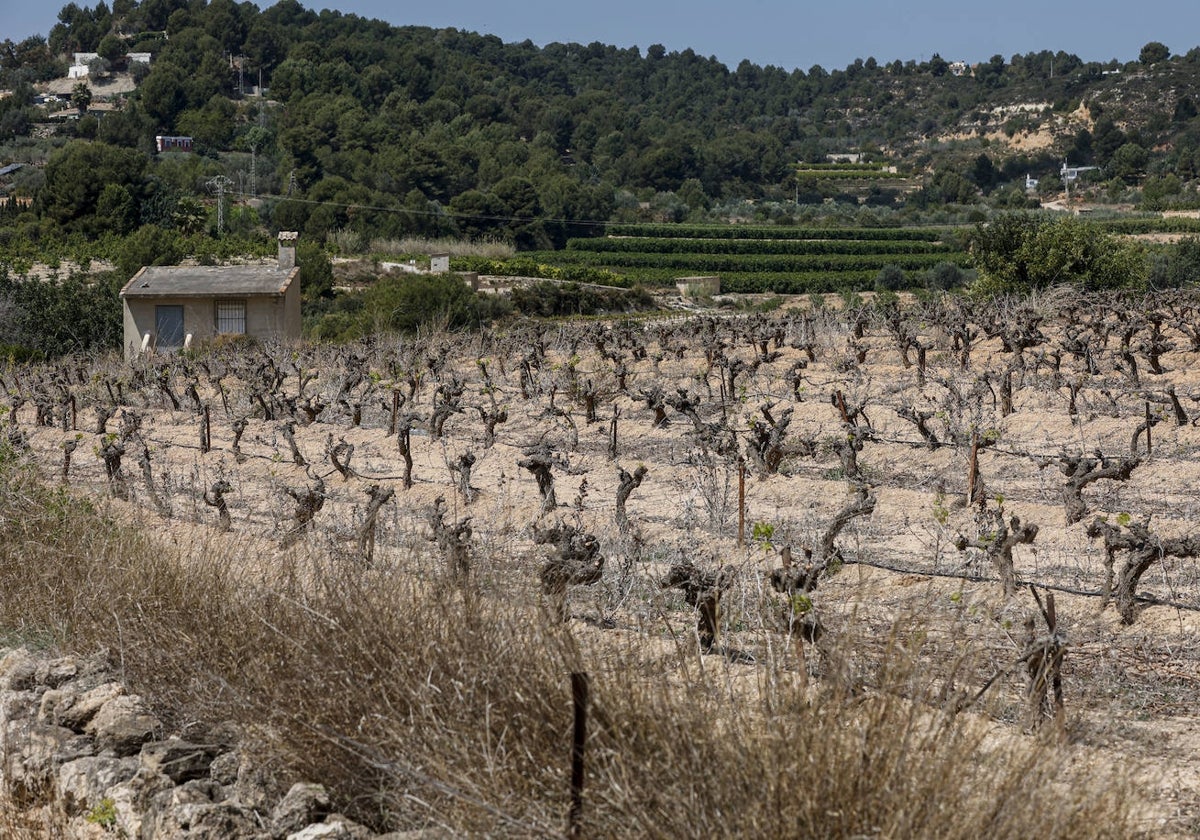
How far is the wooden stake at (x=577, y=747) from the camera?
3.25 m

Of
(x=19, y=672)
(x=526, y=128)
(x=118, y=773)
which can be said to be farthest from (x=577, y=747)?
(x=526, y=128)

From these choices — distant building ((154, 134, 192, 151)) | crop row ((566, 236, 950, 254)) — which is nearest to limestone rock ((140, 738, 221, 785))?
→ crop row ((566, 236, 950, 254))

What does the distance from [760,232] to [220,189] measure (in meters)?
25.5

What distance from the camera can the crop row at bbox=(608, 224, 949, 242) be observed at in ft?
203

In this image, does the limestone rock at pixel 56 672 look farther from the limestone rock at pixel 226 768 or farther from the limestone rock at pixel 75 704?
the limestone rock at pixel 226 768

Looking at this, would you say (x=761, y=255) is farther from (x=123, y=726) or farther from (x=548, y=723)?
(x=548, y=723)

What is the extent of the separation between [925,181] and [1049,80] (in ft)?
104

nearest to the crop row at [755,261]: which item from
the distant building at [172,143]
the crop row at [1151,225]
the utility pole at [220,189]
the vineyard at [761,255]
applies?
the vineyard at [761,255]

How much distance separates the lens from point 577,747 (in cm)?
329

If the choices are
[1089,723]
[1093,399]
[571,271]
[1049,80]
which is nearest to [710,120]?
[1049,80]

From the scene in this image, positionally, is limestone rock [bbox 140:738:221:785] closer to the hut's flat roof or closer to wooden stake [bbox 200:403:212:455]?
wooden stake [bbox 200:403:212:455]

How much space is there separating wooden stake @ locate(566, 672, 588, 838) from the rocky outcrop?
0.82m

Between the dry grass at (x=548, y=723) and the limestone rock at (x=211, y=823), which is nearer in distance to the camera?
the dry grass at (x=548, y=723)

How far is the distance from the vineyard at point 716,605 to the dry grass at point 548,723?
0.04 ft
